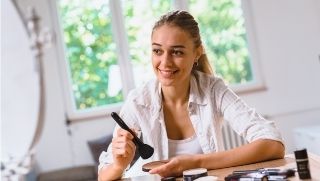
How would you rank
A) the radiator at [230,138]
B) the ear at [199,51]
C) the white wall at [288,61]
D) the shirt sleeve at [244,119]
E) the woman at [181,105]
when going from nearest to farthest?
the shirt sleeve at [244,119], the woman at [181,105], the ear at [199,51], the radiator at [230,138], the white wall at [288,61]

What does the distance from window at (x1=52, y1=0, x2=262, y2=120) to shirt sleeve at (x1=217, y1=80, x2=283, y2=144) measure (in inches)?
90.5

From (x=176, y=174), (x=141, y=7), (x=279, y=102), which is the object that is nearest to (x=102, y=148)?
(x=141, y=7)

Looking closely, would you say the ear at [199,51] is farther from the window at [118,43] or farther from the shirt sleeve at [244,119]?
the window at [118,43]

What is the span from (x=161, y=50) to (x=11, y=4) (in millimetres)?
872

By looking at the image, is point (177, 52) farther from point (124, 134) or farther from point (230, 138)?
point (230, 138)

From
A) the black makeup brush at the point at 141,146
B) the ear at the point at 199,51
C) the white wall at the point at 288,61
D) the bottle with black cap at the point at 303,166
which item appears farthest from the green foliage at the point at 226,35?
the bottle with black cap at the point at 303,166

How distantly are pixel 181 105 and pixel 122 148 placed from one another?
0.37 meters

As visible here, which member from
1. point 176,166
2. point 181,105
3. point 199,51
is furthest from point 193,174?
point 199,51

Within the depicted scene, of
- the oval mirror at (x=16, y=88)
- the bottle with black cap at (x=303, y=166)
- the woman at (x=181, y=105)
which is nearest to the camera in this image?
the oval mirror at (x=16, y=88)

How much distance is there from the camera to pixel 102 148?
10.8 feet

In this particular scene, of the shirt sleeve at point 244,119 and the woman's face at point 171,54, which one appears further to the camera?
the woman's face at point 171,54

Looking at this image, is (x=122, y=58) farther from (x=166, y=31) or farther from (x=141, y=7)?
(x=166, y=31)

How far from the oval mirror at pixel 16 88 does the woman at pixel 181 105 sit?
75 centimetres

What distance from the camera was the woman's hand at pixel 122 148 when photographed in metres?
1.06
